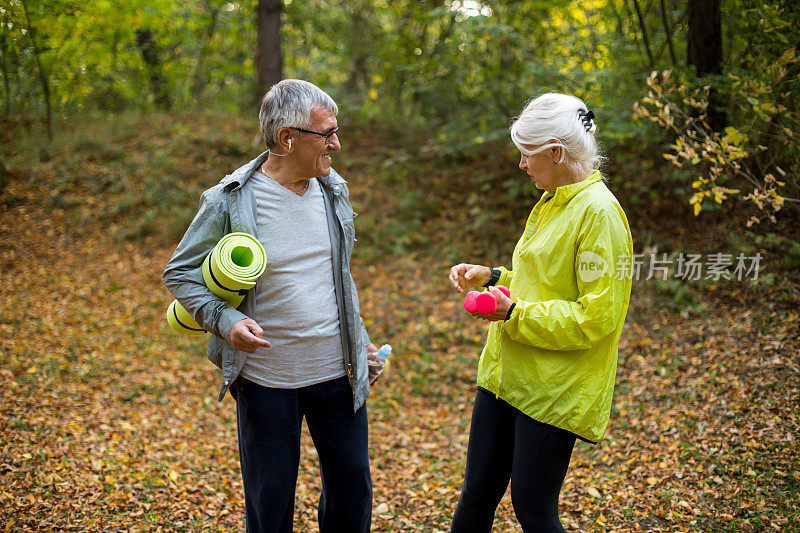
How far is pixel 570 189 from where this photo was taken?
2.21m

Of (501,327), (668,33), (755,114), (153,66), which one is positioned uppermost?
(153,66)

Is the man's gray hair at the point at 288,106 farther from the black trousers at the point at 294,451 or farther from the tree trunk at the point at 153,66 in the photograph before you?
the tree trunk at the point at 153,66

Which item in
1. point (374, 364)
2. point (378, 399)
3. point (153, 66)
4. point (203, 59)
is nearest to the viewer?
point (374, 364)

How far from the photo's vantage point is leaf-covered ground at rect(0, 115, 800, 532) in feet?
11.3

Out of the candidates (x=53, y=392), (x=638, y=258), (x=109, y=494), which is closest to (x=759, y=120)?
(x=638, y=258)

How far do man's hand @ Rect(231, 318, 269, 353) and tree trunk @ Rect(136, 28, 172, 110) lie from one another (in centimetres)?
1009

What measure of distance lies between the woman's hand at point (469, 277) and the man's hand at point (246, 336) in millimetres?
859

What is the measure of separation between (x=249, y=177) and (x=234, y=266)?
46cm

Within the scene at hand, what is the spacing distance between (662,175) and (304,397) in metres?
5.80

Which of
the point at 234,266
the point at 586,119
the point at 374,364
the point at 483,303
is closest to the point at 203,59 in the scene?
the point at 374,364

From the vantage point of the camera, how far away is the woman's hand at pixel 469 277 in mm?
2521

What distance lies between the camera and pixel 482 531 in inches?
99.3

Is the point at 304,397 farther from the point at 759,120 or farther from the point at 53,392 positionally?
the point at 759,120

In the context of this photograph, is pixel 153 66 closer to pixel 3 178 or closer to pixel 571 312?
pixel 3 178
